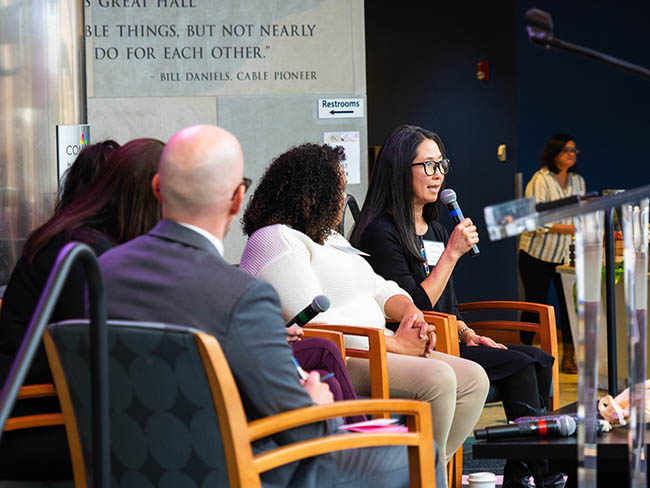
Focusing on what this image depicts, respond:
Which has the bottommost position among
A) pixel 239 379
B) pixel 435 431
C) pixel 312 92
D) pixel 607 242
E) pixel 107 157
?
pixel 435 431

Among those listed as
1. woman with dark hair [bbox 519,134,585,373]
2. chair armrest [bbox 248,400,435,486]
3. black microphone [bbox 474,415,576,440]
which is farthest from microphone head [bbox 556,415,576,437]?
woman with dark hair [bbox 519,134,585,373]

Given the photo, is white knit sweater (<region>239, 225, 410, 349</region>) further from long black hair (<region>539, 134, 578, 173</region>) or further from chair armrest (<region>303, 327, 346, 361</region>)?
long black hair (<region>539, 134, 578, 173</region>)

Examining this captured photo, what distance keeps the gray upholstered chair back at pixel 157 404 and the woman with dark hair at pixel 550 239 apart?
5506mm

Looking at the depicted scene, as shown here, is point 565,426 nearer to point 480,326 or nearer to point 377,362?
point 377,362

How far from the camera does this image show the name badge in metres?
3.95

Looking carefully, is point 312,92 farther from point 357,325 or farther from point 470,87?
point 470,87

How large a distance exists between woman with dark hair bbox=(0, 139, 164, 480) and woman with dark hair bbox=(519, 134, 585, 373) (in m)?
5.07

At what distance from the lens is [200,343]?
5.85 ft

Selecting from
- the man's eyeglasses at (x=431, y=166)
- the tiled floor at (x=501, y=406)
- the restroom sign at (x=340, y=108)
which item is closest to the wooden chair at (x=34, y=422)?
the man's eyeglasses at (x=431, y=166)

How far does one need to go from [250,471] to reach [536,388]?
199cm

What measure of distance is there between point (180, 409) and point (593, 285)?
2.64 feet

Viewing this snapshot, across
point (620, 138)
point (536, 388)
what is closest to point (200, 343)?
point (536, 388)

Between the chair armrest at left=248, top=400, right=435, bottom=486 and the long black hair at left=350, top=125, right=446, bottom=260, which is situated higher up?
the long black hair at left=350, top=125, right=446, bottom=260

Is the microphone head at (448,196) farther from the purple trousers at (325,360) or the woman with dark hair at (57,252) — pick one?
the woman with dark hair at (57,252)
